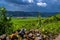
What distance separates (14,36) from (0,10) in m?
4.04

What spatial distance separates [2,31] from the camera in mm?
19125

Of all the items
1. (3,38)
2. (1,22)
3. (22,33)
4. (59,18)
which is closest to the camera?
(3,38)

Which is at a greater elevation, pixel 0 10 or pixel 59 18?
pixel 0 10

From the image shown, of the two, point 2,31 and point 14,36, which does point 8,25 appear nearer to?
point 2,31

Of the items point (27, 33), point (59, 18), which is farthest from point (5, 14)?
point (59, 18)

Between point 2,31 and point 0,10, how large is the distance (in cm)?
180

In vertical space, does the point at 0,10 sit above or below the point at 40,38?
above

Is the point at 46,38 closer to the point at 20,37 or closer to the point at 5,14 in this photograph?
the point at 20,37

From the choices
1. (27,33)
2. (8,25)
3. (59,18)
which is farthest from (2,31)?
(59,18)

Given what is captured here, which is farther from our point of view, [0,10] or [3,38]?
[0,10]

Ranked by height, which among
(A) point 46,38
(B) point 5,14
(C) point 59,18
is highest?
(B) point 5,14

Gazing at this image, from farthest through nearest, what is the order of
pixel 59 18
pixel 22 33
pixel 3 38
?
1. pixel 59 18
2. pixel 22 33
3. pixel 3 38

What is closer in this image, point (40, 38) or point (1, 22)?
point (40, 38)

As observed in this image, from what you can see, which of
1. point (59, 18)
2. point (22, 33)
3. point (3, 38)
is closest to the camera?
point (3, 38)
